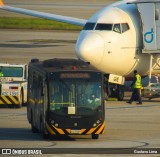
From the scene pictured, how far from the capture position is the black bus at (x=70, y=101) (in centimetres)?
3538

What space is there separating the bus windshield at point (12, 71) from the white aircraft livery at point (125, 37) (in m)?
3.75

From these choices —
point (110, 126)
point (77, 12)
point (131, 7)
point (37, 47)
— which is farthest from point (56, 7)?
point (110, 126)

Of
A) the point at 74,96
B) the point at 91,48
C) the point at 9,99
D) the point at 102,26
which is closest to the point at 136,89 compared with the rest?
the point at 91,48

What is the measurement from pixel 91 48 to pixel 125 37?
242cm

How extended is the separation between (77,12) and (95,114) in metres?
68.8

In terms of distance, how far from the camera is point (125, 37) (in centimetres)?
4925

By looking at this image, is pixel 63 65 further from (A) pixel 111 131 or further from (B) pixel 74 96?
(A) pixel 111 131

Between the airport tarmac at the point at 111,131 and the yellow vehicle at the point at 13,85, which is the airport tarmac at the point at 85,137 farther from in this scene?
the yellow vehicle at the point at 13,85

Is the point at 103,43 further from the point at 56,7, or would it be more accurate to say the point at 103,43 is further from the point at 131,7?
the point at 56,7

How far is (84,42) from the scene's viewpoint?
4784cm

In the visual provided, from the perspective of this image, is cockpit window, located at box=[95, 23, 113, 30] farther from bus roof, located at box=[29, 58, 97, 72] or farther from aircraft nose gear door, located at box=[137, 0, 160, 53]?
bus roof, located at box=[29, 58, 97, 72]

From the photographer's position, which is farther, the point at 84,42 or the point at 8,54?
the point at 8,54

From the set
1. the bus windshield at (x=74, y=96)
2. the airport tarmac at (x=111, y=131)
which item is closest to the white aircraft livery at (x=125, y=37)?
the airport tarmac at (x=111, y=131)

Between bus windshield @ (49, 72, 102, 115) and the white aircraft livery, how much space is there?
1186cm
